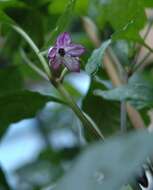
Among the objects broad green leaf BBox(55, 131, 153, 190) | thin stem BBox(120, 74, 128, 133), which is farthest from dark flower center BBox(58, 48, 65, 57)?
broad green leaf BBox(55, 131, 153, 190)

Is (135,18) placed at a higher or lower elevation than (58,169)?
higher

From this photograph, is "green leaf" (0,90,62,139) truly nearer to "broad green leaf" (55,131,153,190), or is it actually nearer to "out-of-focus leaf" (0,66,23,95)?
"out-of-focus leaf" (0,66,23,95)

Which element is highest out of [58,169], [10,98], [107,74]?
[10,98]

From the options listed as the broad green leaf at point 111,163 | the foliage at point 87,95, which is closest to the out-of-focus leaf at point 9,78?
the foliage at point 87,95

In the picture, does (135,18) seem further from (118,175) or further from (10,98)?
(118,175)

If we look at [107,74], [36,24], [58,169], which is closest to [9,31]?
[36,24]

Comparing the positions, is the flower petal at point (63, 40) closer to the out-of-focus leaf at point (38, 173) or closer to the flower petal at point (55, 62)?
the flower petal at point (55, 62)

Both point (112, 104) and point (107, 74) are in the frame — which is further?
point (107, 74)
